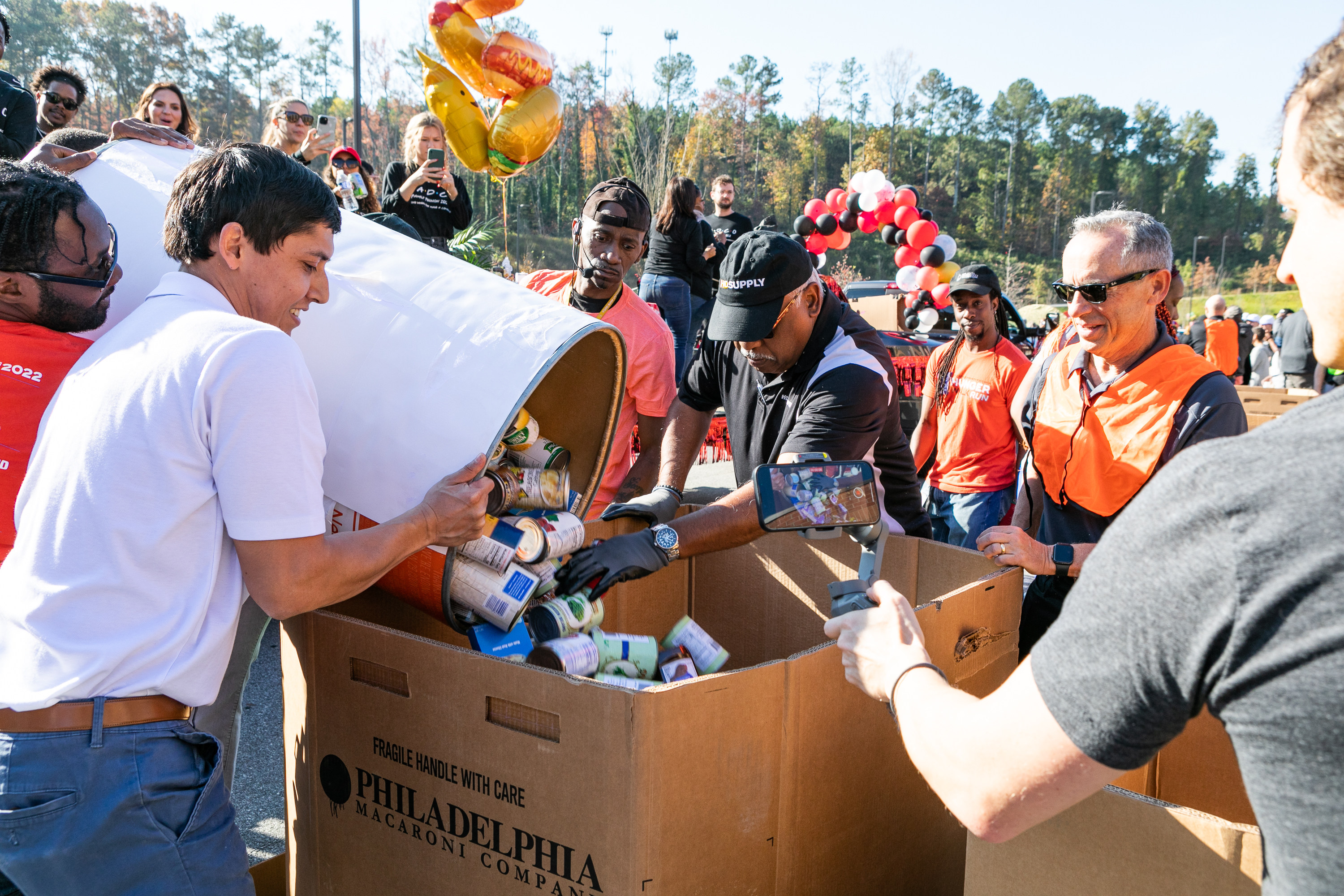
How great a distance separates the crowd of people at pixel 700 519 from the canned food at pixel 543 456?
0.73 feet

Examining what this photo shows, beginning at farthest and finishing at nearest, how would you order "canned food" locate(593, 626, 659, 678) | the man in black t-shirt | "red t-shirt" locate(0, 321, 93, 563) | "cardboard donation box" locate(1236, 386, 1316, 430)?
1. "cardboard donation box" locate(1236, 386, 1316, 430)
2. "canned food" locate(593, 626, 659, 678)
3. "red t-shirt" locate(0, 321, 93, 563)
4. the man in black t-shirt

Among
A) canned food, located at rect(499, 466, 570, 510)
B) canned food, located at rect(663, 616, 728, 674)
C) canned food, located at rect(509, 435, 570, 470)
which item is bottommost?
canned food, located at rect(663, 616, 728, 674)

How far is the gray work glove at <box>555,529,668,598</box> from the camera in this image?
6.96 ft

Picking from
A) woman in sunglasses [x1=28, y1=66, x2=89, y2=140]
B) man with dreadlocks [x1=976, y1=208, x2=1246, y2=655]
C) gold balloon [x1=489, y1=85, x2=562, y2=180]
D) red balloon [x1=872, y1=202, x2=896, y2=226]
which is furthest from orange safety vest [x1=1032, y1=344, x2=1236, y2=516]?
red balloon [x1=872, y1=202, x2=896, y2=226]

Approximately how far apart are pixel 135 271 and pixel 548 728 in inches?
49.6

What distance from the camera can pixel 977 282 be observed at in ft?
14.4

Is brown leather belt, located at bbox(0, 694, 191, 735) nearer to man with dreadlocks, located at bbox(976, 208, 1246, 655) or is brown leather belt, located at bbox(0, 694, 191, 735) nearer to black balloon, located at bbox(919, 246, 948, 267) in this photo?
man with dreadlocks, located at bbox(976, 208, 1246, 655)

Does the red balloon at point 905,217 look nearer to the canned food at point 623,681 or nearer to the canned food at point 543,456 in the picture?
the canned food at point 543,456

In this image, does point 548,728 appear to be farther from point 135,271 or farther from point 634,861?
point 135,271

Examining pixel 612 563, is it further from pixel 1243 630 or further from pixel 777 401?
pixel 1243 630

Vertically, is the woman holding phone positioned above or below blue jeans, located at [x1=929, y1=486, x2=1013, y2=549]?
above

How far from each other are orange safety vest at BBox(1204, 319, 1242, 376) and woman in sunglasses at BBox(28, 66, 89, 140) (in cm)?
907

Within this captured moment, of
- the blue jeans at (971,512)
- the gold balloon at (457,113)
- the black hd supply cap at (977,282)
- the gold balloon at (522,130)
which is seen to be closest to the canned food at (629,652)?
the blue jeans at (971,512)

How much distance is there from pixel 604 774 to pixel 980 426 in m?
3.17
